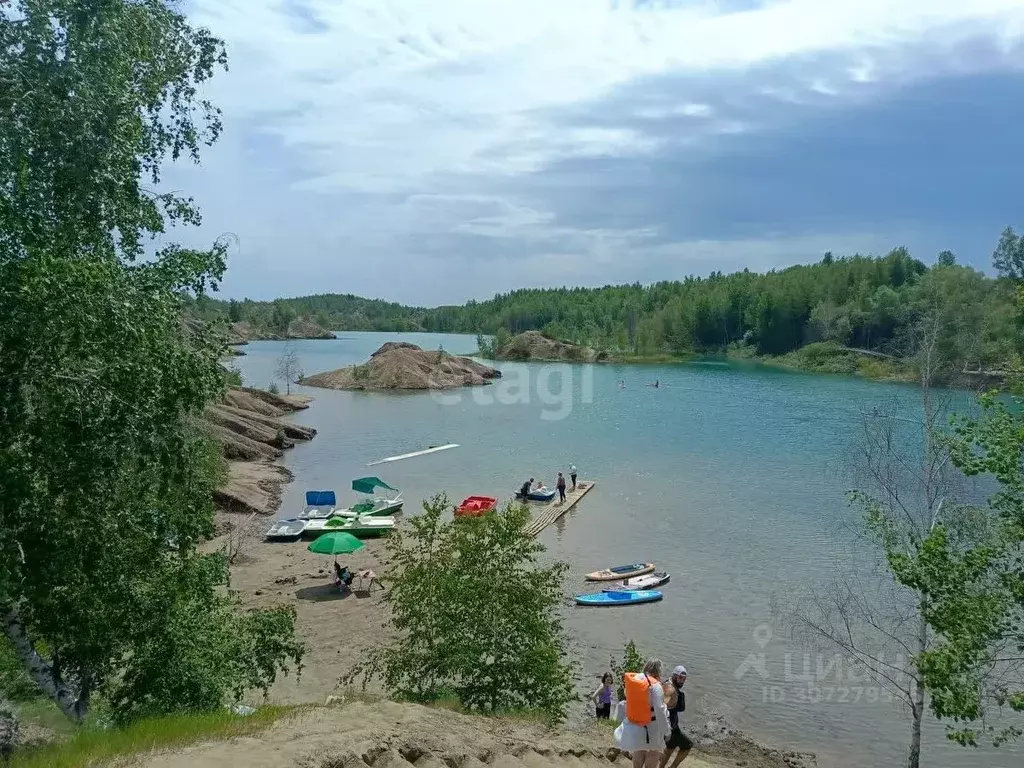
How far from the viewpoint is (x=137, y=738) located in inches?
362

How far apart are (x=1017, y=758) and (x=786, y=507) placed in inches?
881

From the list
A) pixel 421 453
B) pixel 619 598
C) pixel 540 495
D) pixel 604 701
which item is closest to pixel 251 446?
pixel 421 453

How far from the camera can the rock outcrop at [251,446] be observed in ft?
139

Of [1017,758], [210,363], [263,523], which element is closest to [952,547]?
[1017,758]

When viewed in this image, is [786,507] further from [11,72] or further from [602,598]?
[11,72]

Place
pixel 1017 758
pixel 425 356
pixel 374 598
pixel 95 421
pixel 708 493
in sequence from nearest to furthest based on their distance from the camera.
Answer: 1. pixel 95 421
2. pixel 1017 758
3. pixel 374 598
4. pixel 708 493
5. pixel 425 356

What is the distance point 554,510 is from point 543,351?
12848 cm

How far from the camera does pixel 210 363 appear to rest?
10297mm

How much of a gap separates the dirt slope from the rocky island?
103880 millimetres

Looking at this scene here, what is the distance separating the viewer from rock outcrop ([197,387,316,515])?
42.3 meters

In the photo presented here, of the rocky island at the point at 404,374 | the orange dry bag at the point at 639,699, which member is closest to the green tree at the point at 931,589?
the orange dry bag at the point at 639,699

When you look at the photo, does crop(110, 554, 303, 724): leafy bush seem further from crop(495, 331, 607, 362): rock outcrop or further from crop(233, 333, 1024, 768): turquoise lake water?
crop(495, 331, 607, 362): rock outcrop

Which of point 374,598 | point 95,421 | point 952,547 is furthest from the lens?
point 374,598

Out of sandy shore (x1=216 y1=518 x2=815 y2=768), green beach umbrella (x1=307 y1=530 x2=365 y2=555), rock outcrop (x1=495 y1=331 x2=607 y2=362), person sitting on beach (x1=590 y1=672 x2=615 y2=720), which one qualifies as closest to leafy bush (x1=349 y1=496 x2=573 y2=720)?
sandy shore (x1=216 y1=518 x2=815 y2=768)
